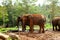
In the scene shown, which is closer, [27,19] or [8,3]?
[27,19]

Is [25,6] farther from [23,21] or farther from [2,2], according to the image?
[23,21]

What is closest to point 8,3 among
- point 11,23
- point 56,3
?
point 11,23

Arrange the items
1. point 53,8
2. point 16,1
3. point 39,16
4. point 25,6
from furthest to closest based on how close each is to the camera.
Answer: point 16,1, point 25,6, point 53,8, point 39,16

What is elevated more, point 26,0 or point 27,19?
point 26,0

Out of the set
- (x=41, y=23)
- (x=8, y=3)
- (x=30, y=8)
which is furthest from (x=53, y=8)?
(x=41, y=23)

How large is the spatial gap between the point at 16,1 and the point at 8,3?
2066mm

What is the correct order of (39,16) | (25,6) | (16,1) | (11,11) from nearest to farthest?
(39,16)
(25,6)
(11,11)
(16,1)

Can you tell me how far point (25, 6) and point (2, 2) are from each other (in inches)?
382

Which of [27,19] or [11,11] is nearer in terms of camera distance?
[27,19]

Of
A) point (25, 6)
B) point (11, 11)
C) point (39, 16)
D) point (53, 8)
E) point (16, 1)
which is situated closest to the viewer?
point (39, 16)

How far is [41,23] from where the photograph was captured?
1772 cm

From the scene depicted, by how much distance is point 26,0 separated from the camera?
38.8 m

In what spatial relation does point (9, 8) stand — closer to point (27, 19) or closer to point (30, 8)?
point (30, 8)

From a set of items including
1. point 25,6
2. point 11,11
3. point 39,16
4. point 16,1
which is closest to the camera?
point 39,16
